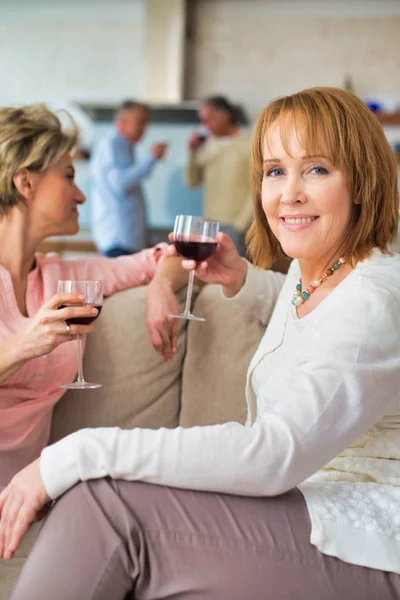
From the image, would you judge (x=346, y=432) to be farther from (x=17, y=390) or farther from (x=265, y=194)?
(x=17, y=390)

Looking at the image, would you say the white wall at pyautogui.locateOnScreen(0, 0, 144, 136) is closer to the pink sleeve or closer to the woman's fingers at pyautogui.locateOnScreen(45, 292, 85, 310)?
the pink sleeve

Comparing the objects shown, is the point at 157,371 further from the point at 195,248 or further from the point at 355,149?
the point at 355,149

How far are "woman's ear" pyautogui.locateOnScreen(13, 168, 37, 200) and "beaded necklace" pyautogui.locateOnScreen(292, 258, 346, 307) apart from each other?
29.2 inches

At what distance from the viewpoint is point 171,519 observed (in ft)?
3.37

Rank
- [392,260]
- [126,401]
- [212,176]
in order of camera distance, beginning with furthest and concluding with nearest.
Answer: [212,176] → [126,401] → [392,260]

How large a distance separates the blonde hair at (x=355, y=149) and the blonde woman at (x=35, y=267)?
1.97 feet

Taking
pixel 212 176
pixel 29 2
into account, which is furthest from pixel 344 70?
pixel 29 2

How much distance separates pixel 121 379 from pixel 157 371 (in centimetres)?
9

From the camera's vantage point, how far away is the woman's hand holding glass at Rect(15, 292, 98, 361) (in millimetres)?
1400

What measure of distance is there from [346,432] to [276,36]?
6.75 metres

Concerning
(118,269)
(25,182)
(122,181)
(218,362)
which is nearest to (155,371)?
(218,362)

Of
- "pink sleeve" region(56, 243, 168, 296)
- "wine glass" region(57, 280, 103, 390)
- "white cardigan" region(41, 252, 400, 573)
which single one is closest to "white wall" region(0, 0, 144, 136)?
"pink sleeve" region(56, 243, 168, 296)

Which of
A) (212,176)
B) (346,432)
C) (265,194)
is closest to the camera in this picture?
(346,432)

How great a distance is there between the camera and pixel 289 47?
7.18 m
